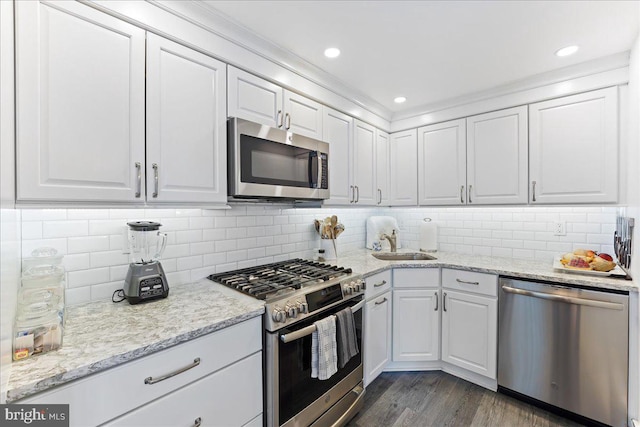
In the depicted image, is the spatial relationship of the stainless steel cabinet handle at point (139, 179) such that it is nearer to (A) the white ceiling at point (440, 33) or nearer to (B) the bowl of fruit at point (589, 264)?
(A) the white ceiling at point (440, 33)

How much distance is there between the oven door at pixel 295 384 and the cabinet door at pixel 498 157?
179cm

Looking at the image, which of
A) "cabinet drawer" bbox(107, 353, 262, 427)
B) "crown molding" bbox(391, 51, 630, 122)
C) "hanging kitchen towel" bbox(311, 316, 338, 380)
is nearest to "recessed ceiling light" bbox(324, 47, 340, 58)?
"crown molding" bbox(391, 51, 630, 122)

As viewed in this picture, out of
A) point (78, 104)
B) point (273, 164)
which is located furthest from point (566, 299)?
point (78, 104)

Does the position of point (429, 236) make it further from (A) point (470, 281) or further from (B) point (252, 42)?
(B) point (252, 42)

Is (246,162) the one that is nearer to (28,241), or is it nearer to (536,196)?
(28,241)

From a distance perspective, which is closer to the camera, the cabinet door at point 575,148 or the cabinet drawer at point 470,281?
the cabinet door at point 575,148

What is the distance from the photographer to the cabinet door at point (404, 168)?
3.00m

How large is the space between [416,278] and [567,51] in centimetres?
197

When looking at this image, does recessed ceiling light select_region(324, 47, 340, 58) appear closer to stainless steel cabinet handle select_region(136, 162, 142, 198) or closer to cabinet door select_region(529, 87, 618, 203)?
stainless steel cabinet handle select_region(136, 162, 142, 198)

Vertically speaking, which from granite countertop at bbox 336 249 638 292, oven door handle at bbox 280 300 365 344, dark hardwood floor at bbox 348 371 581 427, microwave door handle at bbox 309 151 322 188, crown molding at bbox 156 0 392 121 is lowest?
dark hardwood floor at bbox 348 371 581 427

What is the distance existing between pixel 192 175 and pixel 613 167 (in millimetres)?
2858

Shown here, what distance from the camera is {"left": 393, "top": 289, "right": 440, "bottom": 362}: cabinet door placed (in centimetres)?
244

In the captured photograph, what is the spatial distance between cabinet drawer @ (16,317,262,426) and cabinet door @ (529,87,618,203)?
8.23ft

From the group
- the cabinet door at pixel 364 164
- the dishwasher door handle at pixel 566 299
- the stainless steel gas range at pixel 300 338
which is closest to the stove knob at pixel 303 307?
the stainless steel gas range at pixel 300 338
